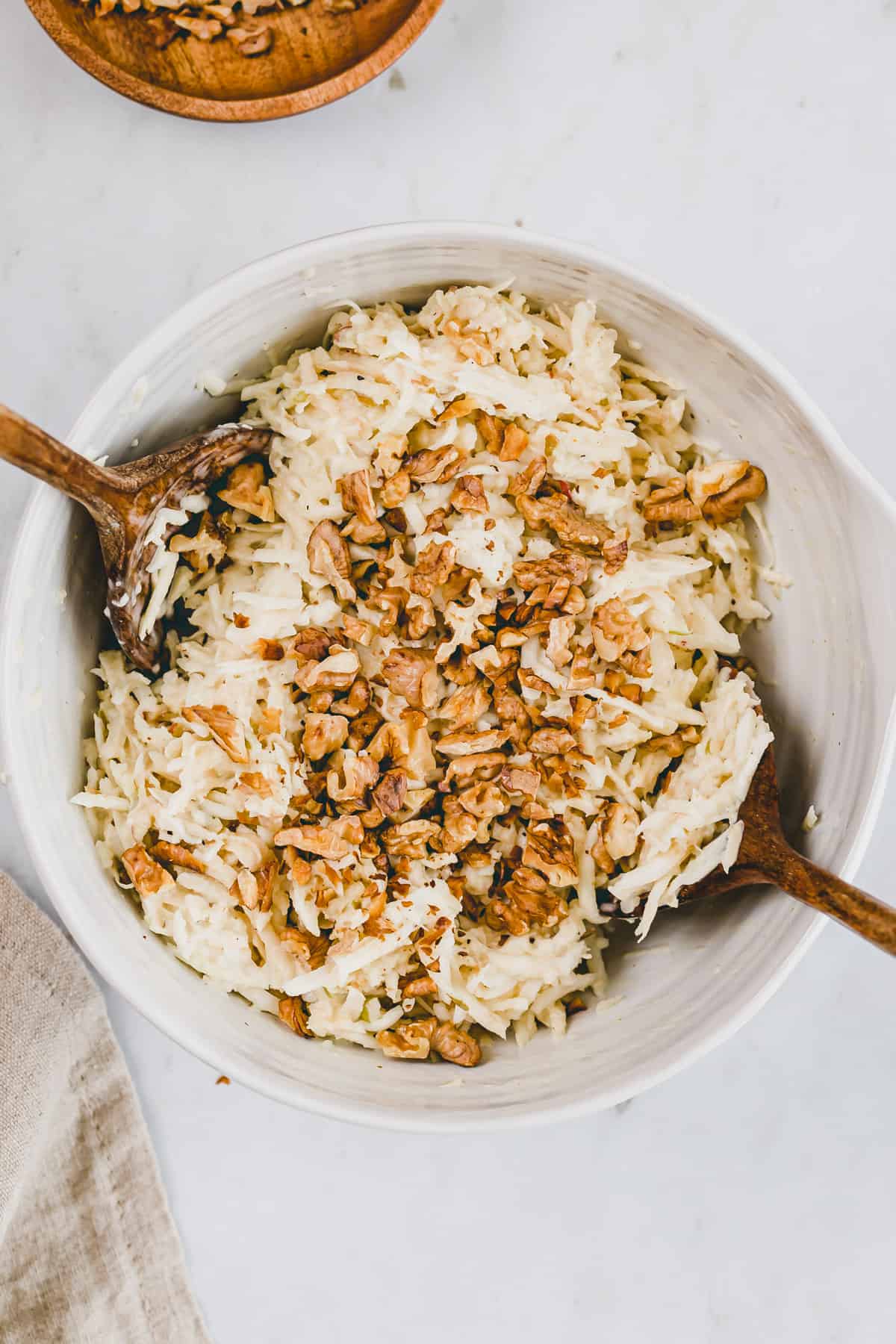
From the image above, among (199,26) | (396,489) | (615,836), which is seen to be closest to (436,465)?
(396,489)

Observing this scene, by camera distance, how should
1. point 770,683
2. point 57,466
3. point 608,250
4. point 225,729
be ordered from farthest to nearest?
point 608,250 < point 770,683 < point 225,729 < point 57,466

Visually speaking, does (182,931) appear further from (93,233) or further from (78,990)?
(93,233)

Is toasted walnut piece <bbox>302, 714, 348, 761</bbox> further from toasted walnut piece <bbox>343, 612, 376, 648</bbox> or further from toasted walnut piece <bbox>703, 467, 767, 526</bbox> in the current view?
toasted walnut piece <bbox>703, 467, 767, 526</bbox>

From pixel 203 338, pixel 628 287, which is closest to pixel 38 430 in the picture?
pixel 203 338

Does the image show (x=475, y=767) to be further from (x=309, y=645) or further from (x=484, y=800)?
(x=309, y=645)

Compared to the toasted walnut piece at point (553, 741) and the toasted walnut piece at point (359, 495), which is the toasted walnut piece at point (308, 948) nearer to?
the toasted walnut piece at point (553, 741)

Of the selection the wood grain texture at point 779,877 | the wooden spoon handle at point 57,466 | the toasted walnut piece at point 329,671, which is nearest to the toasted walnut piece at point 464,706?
the toasted walnut piece at point 329,671

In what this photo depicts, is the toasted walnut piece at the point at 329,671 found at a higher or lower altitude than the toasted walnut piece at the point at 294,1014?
higher
